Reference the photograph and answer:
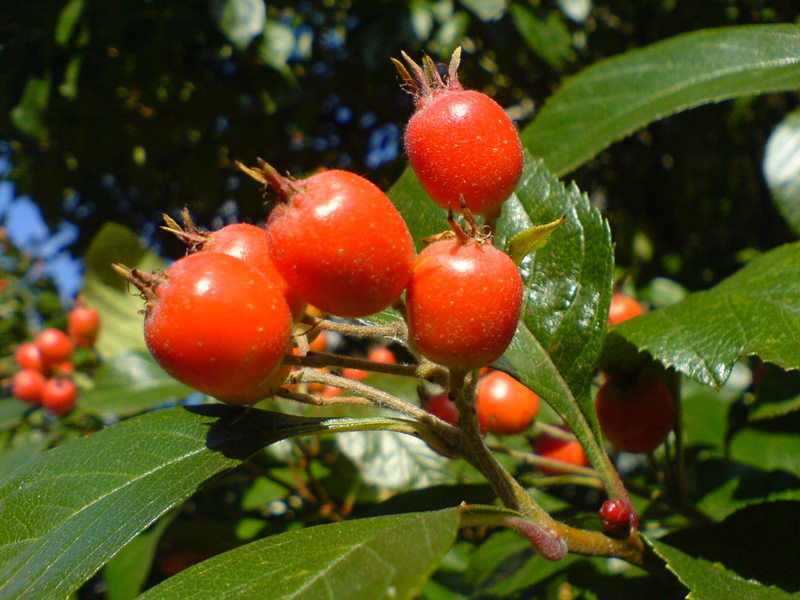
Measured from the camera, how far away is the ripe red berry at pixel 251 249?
2.89ft

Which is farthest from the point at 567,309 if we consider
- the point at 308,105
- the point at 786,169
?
the point at 308,105

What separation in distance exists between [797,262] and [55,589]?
1.16 metres

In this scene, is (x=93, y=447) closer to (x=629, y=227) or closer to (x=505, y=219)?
(x=505, y=219)

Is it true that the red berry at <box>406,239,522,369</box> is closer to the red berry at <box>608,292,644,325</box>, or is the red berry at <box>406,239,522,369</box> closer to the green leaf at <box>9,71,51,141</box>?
the red berry at <box>608,292,644,325</box>

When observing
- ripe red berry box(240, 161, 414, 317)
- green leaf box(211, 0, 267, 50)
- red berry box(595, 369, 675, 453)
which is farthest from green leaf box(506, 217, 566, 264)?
green leaf box(211, 0, 267, 50)

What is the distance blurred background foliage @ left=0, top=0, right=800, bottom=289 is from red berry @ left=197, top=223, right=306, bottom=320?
159 cm

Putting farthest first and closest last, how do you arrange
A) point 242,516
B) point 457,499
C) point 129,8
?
point 129,8 → point 242,516 → point 457,499

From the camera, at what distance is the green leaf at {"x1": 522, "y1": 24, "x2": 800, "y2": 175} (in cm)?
137

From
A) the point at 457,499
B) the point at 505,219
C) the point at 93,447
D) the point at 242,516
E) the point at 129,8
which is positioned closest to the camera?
the point at 93,447

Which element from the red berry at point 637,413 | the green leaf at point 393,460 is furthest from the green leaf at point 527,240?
the green leaf at point 393,460

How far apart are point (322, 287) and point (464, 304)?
16 centimetres

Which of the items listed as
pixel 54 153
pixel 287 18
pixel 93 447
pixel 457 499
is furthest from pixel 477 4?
pixel 93 447

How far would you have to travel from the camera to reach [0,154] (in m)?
3.91

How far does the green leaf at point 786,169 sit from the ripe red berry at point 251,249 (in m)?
1.18
